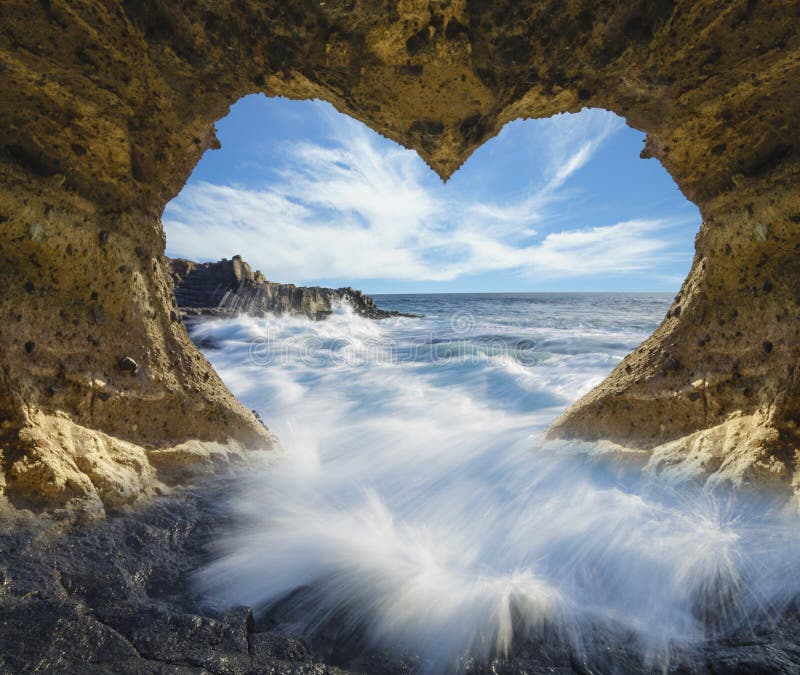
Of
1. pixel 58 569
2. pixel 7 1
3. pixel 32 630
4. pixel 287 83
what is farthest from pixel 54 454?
pixel 287 83

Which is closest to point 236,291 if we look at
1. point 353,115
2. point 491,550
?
point 353,115

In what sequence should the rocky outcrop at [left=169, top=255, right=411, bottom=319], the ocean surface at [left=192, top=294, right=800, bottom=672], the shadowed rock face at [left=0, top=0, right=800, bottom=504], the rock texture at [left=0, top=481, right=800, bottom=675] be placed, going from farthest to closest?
1. the rocky outcrop at [left=169, top=255, right=411, bottom=319]
2. the shadowed rock face at [left=0, top=0, right=800, bottom=504]
3. the ocean surface at [left=192, top=294, right=800, bottom=672]
4. the rock texture at [left=0, top=481, right=800, bottom=675]

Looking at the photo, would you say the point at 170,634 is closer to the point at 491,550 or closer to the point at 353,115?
the point at 491,550

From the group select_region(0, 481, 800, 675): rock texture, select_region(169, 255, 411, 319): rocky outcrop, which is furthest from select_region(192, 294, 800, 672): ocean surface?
select_region(169, 255, 411, 319): rocky outcrop

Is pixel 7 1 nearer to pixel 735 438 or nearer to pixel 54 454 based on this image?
pixel 54 454

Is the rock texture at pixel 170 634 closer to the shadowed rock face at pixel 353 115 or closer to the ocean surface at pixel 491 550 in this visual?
the ocean surface at pixel 491 550

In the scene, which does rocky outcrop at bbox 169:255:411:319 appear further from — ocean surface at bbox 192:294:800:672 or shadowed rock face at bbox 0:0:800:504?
ocean surface at bbox 192:294:800:672
